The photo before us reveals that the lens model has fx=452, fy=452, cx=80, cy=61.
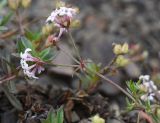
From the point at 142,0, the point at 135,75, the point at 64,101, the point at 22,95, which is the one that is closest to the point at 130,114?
the point at 64,101

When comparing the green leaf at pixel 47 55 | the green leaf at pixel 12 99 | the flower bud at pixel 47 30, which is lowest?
the green leaf at pixel 12 99

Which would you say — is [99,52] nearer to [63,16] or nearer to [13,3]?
[13,3]

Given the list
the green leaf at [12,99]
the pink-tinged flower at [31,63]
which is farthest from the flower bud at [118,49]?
the green leaf at [12,99]

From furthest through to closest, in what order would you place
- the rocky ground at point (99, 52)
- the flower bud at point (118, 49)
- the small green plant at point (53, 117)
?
the rocky ground at point (99, 52) < the flower bud at point (118, 49) < the small green plant at point (53, 117)

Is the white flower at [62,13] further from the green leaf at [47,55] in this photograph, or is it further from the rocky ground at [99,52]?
the rocky ground at [99,52]

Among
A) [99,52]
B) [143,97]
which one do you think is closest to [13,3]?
[143,97]

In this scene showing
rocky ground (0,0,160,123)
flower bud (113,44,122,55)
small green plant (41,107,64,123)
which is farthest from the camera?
rocky ground (0,0,160,123)

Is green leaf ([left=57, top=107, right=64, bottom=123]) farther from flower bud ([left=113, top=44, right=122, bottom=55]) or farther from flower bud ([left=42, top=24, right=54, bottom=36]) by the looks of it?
flower bud ([left=42, top=24, right=54, bottom=36])

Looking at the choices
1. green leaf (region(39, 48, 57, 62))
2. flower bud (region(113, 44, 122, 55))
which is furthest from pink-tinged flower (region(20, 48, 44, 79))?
flower bud (region(113, 44, 122, 55))

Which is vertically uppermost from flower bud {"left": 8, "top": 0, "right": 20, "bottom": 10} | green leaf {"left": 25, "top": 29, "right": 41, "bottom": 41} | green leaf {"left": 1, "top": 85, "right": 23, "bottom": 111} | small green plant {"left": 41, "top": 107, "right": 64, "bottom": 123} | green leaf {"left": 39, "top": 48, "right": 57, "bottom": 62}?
flower bud {"left": 8, "top": 0, "right": 20, "bottom": 10}
